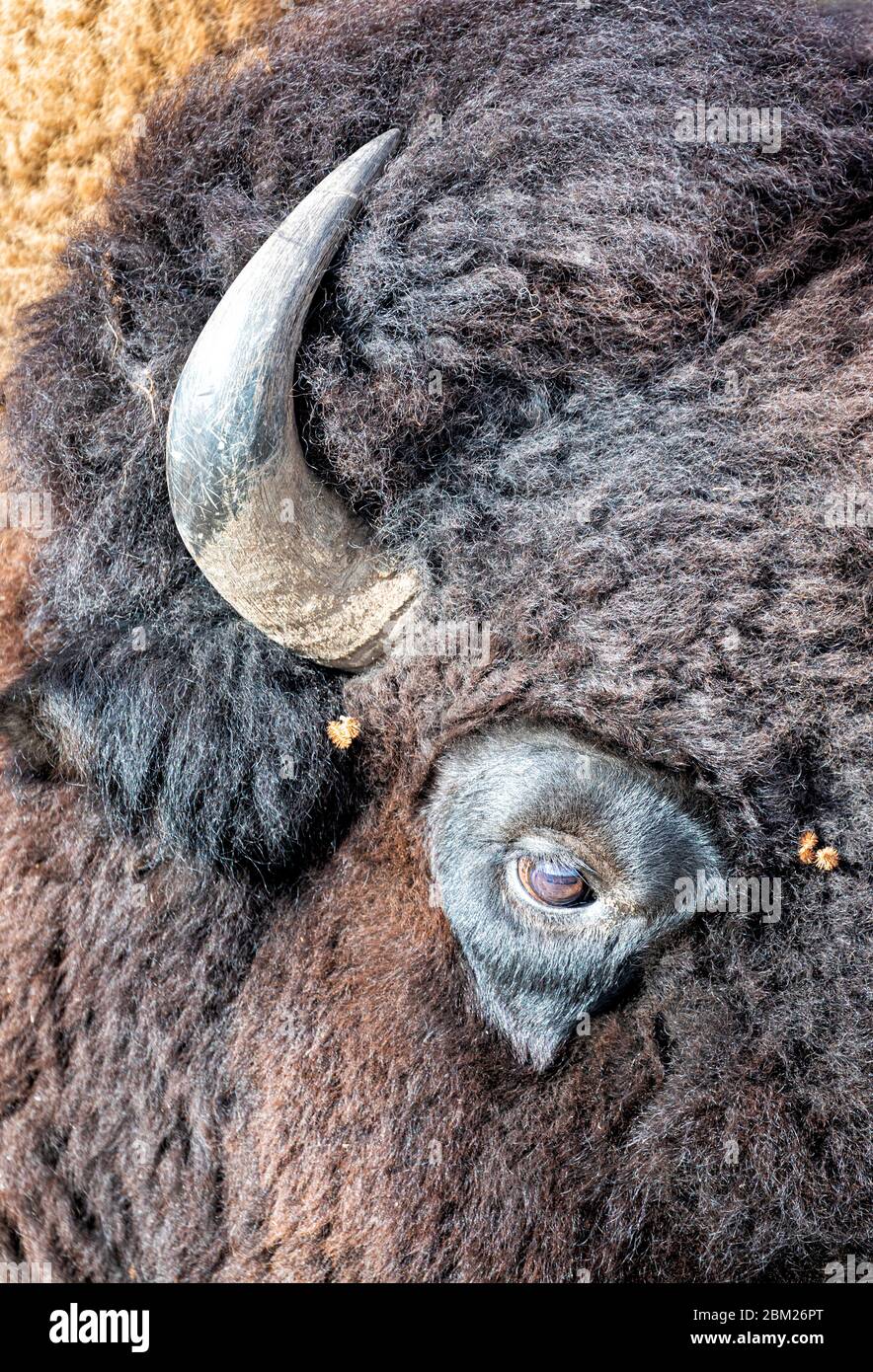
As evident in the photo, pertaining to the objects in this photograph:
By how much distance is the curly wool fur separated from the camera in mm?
2115

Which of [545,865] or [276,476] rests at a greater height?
[276,476]

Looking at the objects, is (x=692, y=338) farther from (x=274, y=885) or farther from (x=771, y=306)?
(x=274, y=885)

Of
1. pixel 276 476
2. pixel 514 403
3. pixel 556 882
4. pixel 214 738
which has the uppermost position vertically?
pixel 276 476

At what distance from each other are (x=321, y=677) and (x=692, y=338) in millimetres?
1091

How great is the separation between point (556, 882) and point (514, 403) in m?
1.03

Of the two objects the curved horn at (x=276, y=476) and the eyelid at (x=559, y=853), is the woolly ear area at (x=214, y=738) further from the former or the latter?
→ the eyelid at (x=559, y=853)

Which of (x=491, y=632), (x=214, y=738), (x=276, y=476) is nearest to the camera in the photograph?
(x=276, y=476)

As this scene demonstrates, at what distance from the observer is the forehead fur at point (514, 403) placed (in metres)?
2.14

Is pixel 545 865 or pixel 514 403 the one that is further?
pixel 514 403

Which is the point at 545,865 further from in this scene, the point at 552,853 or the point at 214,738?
the point at 214,738

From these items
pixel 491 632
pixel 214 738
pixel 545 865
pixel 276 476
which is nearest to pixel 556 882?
pixel 545 865

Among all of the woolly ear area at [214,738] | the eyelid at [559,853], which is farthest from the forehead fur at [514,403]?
the eyelid at [559,853]

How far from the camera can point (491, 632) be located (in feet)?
7.50

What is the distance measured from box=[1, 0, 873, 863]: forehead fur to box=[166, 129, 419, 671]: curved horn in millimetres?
88
